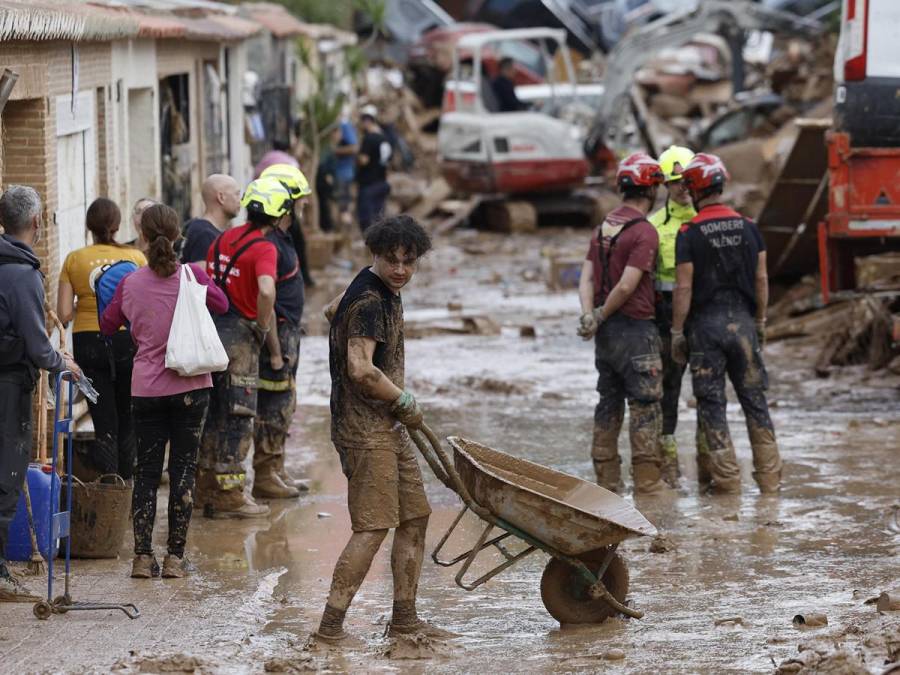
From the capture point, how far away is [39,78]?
32.4ft

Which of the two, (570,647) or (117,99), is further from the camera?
(117,99)

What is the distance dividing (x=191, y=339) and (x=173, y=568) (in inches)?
43.8

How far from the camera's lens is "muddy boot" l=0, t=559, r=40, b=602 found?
6.85 m

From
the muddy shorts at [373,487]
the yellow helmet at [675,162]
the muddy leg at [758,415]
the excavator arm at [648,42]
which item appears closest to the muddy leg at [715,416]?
the muddy leg at [758,415]

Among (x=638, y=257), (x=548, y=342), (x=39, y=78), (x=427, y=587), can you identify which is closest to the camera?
(x=427, y=587)

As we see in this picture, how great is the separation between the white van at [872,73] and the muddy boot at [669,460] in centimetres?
377

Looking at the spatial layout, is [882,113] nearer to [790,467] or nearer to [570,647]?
[790,467]

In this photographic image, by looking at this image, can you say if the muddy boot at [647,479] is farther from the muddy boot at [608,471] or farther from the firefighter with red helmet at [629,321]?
the muddy boot at [608,471]

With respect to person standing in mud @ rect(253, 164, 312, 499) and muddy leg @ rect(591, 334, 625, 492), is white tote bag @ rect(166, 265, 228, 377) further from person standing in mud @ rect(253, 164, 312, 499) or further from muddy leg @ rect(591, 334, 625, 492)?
muddy leg @ rect(591, 334, 625, 492)

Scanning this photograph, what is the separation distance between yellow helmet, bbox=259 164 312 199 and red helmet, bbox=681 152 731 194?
2.24 meters

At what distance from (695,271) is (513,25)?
35.6m

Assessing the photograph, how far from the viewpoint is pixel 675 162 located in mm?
9727

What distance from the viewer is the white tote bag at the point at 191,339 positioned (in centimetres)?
730

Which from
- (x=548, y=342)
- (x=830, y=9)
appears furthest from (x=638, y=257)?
(x=830, y=9)
